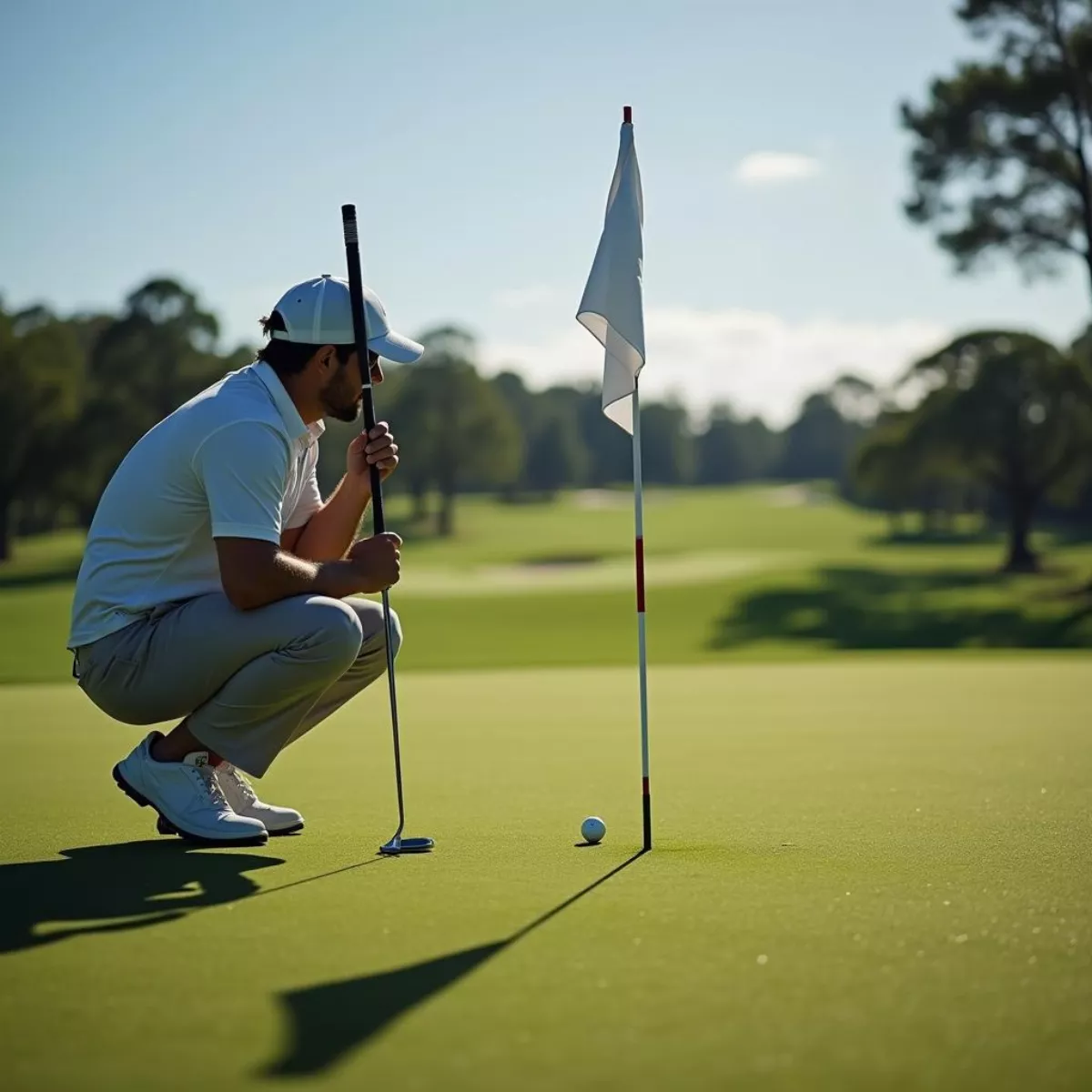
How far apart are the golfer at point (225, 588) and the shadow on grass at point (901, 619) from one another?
56.8 feet

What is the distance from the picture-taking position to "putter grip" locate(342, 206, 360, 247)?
4289 mm

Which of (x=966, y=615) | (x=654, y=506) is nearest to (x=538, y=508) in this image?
(x=654, y=506)

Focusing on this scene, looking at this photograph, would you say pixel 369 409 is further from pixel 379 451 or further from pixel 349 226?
pixel 349 226

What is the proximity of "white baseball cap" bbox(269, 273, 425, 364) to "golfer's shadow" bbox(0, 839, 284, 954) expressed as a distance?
60.5 inches

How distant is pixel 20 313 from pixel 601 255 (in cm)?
5860

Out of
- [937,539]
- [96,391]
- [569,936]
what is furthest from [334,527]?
[937,539]

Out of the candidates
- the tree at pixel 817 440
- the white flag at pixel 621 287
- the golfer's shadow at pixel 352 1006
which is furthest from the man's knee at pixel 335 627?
the tree at pixel 817 440

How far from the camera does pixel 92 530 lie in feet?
13.9

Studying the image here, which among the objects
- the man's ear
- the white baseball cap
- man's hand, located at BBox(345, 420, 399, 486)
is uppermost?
the white baseball cap

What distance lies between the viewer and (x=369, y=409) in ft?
14.3

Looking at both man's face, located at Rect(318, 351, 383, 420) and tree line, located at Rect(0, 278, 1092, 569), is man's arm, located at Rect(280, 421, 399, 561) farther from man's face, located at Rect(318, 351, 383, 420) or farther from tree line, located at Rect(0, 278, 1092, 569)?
tree line, located at Rect(0, 278, 1092, 569)

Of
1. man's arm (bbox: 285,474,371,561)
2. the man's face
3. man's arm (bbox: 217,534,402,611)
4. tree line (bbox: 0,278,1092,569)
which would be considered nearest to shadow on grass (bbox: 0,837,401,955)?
man's arm (bbox: 217,534,402,611)

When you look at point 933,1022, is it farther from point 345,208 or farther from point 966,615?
point 966,615

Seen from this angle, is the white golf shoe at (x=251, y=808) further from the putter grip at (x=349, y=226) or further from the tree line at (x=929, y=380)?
the tree line at (x=929, y=380)
